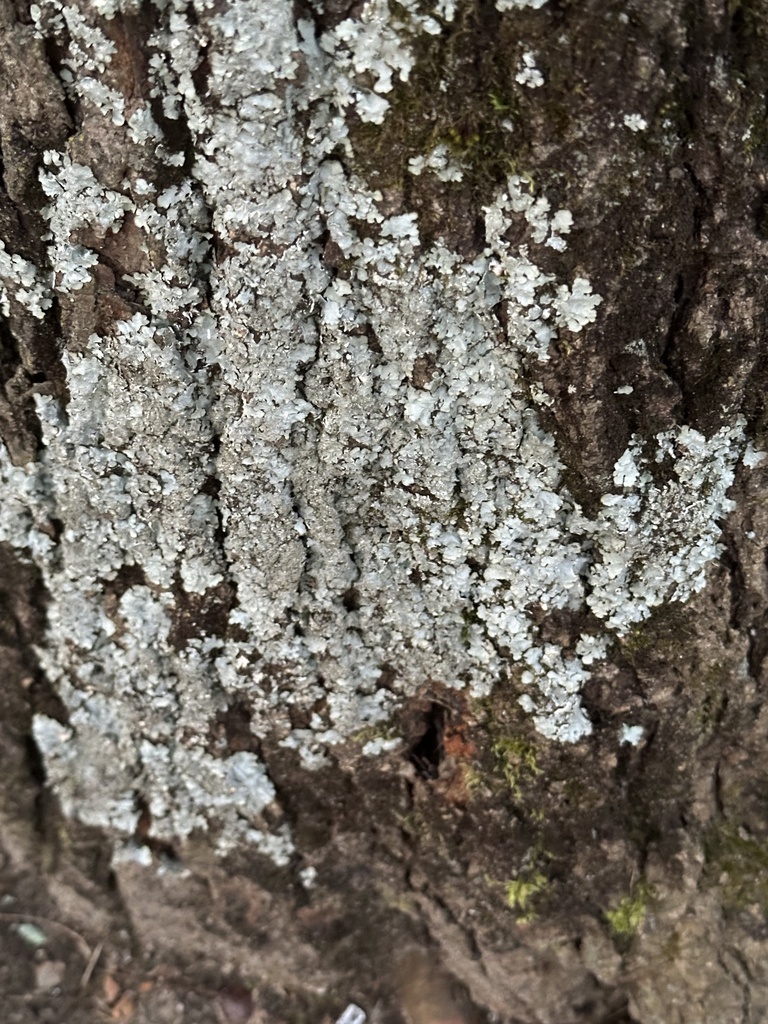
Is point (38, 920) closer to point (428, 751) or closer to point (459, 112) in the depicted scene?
point (428, 751)

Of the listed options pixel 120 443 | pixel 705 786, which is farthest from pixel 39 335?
pixel 705 786

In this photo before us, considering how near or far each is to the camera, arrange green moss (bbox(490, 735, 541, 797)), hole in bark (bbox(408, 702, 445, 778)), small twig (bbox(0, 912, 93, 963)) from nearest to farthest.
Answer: green moss (bbox(490, 735, 541, 797))
hole in bark (bbox(408, 702, 445, 778))
small twig (bbox(0, 912, 93, 963))

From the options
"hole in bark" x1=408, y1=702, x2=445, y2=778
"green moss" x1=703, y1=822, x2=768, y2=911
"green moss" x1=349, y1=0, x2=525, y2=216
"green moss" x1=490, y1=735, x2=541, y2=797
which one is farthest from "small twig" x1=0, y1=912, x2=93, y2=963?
"green moss" x1=349, y1=0, x2=525, y2=216

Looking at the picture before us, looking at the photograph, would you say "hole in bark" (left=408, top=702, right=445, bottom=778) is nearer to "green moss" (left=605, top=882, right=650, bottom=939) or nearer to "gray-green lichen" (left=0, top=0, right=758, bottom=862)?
"gray-green lichen" (left=0, top=0, right=758, bottom=862)

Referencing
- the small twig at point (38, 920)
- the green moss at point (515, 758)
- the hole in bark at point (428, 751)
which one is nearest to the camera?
the green moss at point (515, 758)

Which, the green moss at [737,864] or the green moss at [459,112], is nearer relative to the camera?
the green moss at [459,112]

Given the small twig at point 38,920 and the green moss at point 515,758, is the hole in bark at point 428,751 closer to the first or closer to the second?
the green moss at point 515,758

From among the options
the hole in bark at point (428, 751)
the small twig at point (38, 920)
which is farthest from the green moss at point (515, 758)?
the small twig at point (38, 920)

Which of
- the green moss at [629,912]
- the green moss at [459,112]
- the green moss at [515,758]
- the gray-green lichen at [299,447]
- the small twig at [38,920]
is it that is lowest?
the green moss at [629,912]

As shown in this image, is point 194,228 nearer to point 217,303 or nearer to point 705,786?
point 217,303
